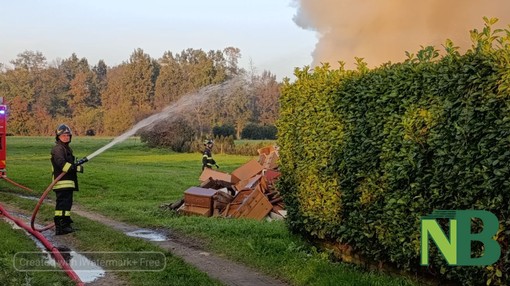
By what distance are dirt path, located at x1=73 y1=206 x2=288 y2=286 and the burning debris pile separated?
2.34 meters

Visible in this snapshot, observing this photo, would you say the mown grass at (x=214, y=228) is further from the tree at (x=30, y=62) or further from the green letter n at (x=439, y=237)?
the tree at (x=30, y=62)

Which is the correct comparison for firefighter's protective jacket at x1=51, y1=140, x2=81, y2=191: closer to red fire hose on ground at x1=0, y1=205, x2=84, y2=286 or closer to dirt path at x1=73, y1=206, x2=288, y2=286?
red fire hose on ground at x1=0, y1=205, x2=84, y2=286

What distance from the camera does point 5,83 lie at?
7838cm

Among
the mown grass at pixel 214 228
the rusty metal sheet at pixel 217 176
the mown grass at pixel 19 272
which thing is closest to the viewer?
the mown grass at pixel 19 272

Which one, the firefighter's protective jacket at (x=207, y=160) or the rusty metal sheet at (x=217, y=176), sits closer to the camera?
the rusty metal sheet at (x=217, y=176)

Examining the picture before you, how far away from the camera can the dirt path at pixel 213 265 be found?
8.23m

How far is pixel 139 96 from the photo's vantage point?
6544 cm

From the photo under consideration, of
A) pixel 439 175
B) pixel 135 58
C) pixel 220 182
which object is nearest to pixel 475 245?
pixel 439 175

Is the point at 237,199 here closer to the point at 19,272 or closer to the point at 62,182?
the point at 62,182

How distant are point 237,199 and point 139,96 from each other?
53.2m

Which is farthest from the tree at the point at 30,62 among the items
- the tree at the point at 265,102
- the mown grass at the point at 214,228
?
the mown grass at the point at 214,228

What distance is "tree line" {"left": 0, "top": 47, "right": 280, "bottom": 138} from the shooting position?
55.0 metres

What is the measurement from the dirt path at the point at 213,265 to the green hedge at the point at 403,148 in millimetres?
1474

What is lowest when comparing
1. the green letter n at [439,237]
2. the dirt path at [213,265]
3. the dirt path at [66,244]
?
the dirt path at [213,265]
